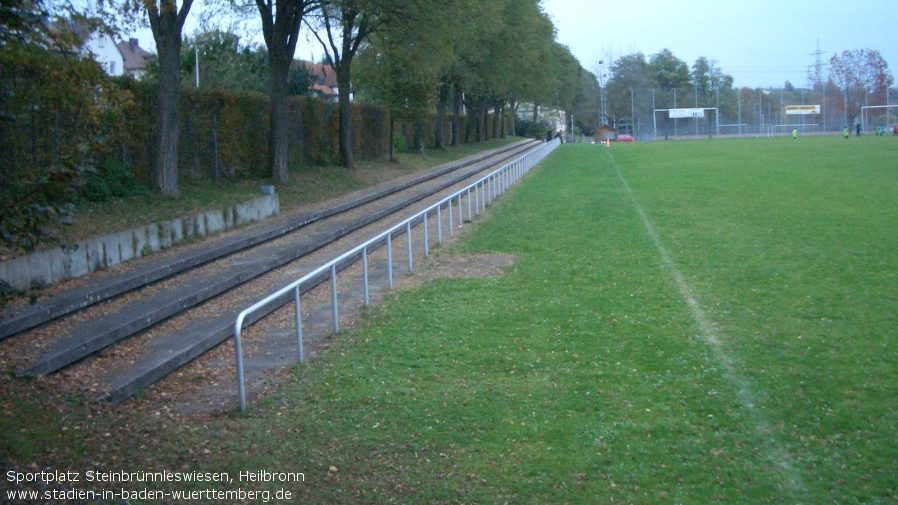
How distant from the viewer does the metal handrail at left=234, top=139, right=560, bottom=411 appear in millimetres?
6660

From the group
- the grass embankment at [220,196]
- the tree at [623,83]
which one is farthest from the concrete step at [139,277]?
the tree at [623,83]

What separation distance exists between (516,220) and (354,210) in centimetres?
496

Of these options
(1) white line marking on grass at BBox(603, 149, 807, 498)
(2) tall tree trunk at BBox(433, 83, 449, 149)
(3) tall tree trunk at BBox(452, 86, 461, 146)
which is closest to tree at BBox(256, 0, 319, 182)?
(1) white line marking on grass at BBox(603, 149, 807, 498)

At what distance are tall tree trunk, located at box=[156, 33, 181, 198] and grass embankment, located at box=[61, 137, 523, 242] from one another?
479 millimetres

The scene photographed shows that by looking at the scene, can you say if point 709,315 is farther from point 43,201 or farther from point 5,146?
point 5,146

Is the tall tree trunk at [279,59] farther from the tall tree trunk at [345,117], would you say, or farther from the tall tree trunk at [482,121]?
the tall tree trunk at [482,121]

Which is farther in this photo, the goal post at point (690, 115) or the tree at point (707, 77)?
the tree at point (707, 77)

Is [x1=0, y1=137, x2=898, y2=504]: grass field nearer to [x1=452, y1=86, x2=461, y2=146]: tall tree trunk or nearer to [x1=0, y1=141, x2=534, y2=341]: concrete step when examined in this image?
[x1=0, y1=141, x2=534, y2=341]: concrete step

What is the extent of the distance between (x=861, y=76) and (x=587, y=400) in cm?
9187

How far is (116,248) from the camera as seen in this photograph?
481 inches

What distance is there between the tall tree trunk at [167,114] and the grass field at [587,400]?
8.69m

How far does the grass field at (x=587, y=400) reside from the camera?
4918 millimetres

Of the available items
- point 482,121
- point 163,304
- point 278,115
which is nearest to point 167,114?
point 278,115

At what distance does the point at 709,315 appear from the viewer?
8.90 metres
